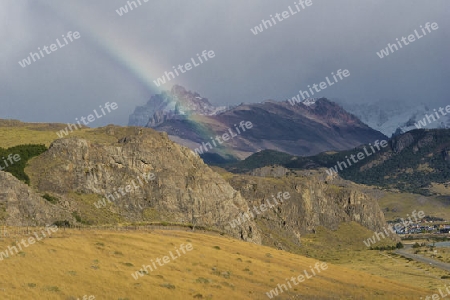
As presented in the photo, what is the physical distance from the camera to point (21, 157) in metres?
113

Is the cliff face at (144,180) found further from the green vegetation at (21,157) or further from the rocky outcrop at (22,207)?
the rocky outcrop at (22,207)

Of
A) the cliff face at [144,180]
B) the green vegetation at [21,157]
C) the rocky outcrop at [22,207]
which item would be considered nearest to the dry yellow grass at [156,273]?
the rocky outcrop at [22,207]

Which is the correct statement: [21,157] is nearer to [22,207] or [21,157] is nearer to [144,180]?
[144,180]

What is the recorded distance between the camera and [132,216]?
10612cm

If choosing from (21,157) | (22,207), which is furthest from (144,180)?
(22,207)

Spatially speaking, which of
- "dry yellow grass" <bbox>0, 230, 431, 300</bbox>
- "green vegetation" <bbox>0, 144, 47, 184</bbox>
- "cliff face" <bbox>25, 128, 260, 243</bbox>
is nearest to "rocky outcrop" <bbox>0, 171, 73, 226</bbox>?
"cliff face" <bbox>25, 128, 260, 243</bbox>

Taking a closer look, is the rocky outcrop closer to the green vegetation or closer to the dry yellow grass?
the green vegetation

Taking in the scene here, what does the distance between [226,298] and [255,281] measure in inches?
307

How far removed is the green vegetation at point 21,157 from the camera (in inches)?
3976

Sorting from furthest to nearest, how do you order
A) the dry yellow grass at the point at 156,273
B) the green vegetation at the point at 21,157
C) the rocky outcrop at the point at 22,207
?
the green vegetation at the point at 21,157, the rocky outcrop at the point at 22,207, the dry yellow grass at the point at 156,273

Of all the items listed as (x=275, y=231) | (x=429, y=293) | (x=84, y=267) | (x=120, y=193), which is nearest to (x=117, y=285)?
(x=84, y=267)

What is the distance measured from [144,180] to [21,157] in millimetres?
30320

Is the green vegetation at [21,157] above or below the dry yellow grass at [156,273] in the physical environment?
above

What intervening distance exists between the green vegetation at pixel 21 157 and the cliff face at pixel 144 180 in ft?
7.46
